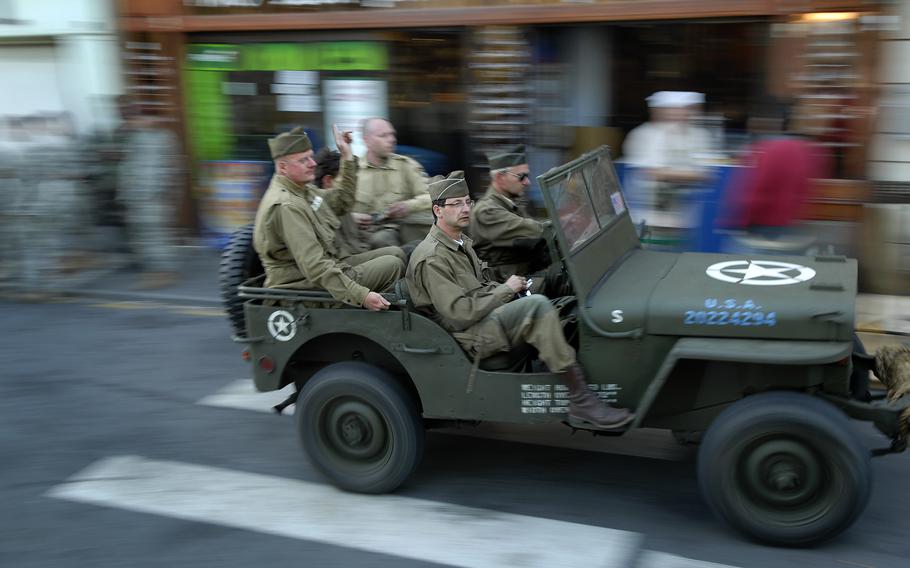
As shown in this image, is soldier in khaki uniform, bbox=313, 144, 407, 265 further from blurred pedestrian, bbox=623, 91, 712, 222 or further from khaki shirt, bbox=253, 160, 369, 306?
blurred pedestrian, bbox=623, 91, 712, 222

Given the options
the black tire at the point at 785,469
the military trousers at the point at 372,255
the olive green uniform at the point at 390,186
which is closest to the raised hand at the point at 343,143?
the military trousers at the point at 372,255

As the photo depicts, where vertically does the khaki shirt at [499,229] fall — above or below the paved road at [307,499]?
above

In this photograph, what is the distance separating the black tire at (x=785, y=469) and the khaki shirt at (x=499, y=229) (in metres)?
1.96

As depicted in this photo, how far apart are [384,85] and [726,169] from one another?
4.19 m

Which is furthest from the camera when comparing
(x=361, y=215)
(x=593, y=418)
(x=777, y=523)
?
(x=361, y=215)

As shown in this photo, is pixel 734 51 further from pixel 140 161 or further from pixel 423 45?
pixel 140 161

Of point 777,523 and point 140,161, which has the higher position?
point 140,161

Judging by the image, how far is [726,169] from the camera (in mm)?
7914

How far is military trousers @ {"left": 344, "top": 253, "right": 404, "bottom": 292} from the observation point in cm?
554

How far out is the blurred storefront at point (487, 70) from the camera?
8.17 m

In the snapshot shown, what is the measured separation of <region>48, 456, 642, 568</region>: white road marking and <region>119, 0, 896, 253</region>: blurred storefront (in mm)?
5084

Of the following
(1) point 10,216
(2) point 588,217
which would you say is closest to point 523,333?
(2) point 588,217

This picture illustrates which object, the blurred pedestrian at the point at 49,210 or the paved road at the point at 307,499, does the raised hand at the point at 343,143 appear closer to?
the paved road at the point at 307,499

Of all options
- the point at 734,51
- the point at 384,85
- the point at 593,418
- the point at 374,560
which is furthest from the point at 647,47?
the point at 374,560
